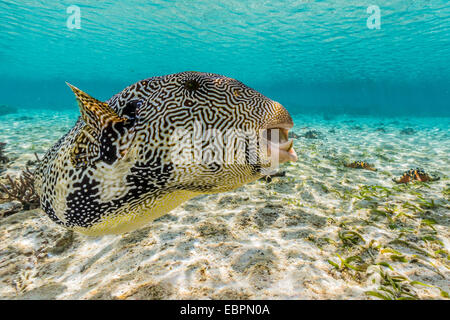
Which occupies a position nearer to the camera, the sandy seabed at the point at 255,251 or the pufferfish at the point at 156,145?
the pufferfish at the point at 156,145

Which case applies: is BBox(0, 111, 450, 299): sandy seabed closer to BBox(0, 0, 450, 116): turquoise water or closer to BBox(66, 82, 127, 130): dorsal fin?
BBox(66, 82, 127, 130): dorsal fin

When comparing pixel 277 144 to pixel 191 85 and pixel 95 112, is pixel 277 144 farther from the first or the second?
pixel 95 112

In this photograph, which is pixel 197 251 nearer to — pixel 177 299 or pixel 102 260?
pixel 177 299

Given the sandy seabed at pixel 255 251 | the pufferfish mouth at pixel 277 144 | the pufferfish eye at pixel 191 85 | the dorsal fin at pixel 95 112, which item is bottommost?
the sandy seabed at pixel 255 251

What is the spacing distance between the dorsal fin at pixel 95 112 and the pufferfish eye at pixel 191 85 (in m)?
0.55

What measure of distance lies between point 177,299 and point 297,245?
5.39 feet

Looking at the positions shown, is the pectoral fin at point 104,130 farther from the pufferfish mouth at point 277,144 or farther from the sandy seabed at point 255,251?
the sandy seabed at point 255,251

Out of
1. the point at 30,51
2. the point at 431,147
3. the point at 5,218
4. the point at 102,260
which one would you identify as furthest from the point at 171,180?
the point at 30,51

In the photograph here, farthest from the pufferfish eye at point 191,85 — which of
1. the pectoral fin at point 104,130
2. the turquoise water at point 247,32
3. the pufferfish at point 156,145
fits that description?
the turquoise water at point 247,32

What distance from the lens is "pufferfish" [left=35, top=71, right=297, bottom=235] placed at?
5.27 ft

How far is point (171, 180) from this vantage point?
5.61 feet

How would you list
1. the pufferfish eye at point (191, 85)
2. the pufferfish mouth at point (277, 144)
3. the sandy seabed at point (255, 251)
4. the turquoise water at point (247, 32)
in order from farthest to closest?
the turquoise water at point (247, 32), the sandy seabed at point (255, 251), the pufferfish eye at point (191, 85), the pufferfish mouth at point (277, 144)

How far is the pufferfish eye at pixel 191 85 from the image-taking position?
172 cm

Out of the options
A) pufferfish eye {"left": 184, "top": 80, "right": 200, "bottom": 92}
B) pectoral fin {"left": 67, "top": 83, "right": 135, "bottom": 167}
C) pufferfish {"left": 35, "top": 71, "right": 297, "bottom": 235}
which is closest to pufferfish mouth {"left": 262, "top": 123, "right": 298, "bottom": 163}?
pufferfish {"left": 35, "top": 71, "right": 297, "bottom": 235}
